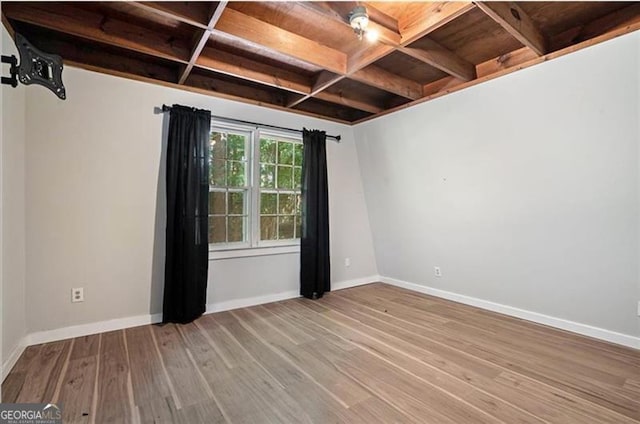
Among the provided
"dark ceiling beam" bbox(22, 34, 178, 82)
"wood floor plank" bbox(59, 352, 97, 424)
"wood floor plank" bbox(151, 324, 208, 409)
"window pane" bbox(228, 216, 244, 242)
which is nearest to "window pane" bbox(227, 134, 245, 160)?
"window pane" bbox(228, 216, 244, 242)

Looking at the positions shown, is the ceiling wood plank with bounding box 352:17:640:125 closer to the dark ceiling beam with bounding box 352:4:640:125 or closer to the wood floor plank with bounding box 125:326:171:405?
the dark ceiling beam with bounding box 352:4:640:125

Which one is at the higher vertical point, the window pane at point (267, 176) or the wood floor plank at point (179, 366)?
the window pane at point (267, 176)

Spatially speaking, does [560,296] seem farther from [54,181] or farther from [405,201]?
[54,181]

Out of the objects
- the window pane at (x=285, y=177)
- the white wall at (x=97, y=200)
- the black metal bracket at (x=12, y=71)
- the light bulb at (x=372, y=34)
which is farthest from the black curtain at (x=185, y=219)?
the light bulb at (x=372, y=34)

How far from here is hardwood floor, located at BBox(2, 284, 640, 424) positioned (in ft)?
A: 5.57

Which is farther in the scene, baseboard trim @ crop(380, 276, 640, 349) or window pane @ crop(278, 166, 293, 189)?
window pane @ crop(278, 166, 293, 189)

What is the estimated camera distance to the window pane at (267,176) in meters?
3.72

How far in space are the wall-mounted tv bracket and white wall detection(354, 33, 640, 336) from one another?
318 centimetres

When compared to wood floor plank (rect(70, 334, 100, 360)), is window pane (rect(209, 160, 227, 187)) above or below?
above

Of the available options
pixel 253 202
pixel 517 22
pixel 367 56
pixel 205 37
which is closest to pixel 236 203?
pixel 253 202

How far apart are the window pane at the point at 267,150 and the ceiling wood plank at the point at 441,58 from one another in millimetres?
1923

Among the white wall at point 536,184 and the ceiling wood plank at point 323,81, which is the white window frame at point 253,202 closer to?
the ceiling wood plank at point 323,81

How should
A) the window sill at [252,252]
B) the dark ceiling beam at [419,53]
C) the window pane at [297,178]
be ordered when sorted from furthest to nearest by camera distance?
1. the window pane at [297,178]
2. the window sill at [252,252]
3. the dark ceiling beam at [419,53]

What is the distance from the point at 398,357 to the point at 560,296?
1755 millimetres
